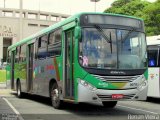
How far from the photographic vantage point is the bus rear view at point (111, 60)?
13180 mm

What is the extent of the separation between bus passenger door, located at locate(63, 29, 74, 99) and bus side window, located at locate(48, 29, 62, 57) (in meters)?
0.66

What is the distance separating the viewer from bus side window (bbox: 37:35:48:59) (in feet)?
56.2

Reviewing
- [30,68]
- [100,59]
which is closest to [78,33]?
[100,59]

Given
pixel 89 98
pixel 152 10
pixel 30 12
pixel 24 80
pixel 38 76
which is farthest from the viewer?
pixel 30 12

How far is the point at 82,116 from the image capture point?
13.4 meters

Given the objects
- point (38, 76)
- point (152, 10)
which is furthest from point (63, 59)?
point (152, 10)

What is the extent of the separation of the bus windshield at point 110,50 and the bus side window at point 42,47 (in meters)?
3.93

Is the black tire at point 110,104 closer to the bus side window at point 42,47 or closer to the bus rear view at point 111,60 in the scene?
the bus rear view at point 111,60

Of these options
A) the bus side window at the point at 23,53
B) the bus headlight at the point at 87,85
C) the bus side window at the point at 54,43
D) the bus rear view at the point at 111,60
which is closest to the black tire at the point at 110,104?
the bus rear view at the point at 111,60

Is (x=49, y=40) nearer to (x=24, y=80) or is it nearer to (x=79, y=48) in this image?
(x=79, y=48)

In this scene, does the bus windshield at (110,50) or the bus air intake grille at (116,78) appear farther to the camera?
the bus windshield at (110,50)

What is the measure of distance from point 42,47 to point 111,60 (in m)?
4.90

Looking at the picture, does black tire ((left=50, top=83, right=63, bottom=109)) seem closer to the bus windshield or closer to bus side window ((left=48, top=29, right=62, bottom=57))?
bus side window ((left=48, top=29, right=62, bottom=57))

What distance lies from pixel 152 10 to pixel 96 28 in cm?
2871
